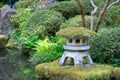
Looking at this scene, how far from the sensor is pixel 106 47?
872 centimetres

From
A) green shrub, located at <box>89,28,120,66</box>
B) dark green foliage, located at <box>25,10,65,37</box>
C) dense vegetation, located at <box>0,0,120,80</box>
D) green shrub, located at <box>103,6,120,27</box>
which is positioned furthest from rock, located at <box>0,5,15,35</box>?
green shrub, located at <box>89,28,120,66</box>

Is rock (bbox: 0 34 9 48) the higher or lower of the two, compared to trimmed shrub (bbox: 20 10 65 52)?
lower

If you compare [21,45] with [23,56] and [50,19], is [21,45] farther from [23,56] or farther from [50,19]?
[50,19]

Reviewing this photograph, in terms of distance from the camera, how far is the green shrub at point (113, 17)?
1288 cm

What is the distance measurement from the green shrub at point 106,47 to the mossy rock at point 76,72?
381mm

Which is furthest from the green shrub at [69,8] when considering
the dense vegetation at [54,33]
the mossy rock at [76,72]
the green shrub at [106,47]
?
the mossy rock at [76,72]

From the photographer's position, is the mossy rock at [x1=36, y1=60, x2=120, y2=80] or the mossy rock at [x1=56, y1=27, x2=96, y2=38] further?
the mossy rock at [x1=56, y1=27, x2=96, y2=38]

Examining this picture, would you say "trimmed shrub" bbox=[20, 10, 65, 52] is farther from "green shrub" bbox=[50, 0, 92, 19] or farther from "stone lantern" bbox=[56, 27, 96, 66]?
"stone lantern" bbox=[56, 27, 96, 66]

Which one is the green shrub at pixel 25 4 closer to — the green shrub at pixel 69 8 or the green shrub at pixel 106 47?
the green shrub at pixel 69 8

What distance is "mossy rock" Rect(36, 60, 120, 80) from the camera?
24.8ft

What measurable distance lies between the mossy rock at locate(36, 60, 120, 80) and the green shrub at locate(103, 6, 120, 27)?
459 centimetres

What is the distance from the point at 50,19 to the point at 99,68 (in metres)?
5.32

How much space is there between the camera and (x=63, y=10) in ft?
47.5

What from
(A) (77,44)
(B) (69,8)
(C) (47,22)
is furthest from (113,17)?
→ (A) (77,44)
